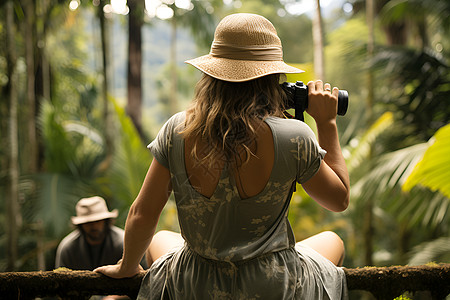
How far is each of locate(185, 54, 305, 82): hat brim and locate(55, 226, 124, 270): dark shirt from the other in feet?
7.11

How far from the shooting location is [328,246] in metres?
1.72

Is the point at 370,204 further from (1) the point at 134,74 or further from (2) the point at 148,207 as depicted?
(1) the point at 134,74

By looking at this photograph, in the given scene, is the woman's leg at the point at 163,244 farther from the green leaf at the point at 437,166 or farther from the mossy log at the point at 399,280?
the green leaf at the point at 437,166

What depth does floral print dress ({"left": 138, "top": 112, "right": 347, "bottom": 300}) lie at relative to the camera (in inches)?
52.9

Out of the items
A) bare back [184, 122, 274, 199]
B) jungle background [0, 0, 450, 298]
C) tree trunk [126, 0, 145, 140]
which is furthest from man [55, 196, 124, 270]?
tree trunk [126, 0, 145, 140]

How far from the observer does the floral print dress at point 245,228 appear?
134cm

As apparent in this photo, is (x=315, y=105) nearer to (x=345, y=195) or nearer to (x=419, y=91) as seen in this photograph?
(x=345, y=195)

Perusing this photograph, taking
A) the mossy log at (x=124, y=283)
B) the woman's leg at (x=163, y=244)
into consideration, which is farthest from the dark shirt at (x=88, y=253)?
the mossy log at (x=124, y=283)

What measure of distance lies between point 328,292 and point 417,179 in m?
1.55

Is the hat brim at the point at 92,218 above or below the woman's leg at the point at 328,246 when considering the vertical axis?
below

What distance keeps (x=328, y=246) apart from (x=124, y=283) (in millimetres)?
708

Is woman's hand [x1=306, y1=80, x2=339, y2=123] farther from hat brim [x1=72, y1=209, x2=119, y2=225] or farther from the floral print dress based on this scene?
hat brim [x1=72, y1=209, x2=119, y2=225]

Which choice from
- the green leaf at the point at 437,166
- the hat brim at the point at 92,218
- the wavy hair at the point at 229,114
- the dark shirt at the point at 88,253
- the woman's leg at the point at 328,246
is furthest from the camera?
the hat brim at the point at 92,218

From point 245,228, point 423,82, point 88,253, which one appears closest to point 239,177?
point 245,228
